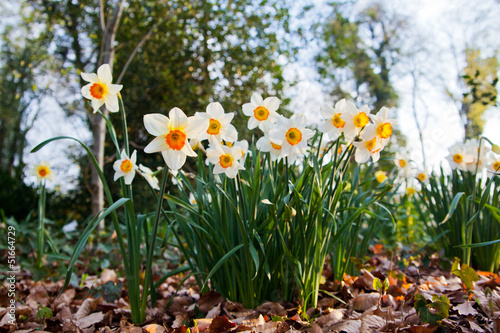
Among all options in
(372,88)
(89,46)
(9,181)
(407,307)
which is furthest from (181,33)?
(372,88)

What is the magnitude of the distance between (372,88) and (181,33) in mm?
9732

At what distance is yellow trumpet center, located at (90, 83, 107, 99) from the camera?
4.04 ft

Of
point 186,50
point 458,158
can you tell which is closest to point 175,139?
point 458,158

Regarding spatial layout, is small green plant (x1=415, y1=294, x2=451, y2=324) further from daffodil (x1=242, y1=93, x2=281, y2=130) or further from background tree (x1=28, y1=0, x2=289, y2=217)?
background tree (x1=28, y1=0, x2=289, y2=217)

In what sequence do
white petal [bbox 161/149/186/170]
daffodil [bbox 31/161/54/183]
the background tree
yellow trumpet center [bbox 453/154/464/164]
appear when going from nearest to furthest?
1. white petal [bbox 161/149/186/170]
2. yellow trumpet center [bbox 453/154/464/164]
3. daffodil [bbox 31/161/54/183]
4. the background tree

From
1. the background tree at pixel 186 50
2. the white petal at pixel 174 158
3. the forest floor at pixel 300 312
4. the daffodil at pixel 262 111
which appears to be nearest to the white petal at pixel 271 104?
the daffodil at pixel 262 111

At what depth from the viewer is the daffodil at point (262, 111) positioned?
134cm

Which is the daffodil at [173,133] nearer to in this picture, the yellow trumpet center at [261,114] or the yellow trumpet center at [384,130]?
the yellow trumpet center at [261,114]

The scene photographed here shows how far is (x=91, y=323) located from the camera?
1.30 m

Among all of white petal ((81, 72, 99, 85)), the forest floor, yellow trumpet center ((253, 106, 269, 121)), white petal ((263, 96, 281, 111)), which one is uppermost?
white petal ((81, 72, 99, 85))

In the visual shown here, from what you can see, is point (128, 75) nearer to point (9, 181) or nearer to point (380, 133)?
point (9, 181)

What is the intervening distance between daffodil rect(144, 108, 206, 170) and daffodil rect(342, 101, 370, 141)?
50 centimetres

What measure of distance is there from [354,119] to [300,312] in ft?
2.23

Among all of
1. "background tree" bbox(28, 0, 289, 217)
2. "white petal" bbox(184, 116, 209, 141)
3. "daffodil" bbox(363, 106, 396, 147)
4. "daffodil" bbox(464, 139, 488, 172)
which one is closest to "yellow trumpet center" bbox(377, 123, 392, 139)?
"daffodil" bbox(363, 106, 396, 147)
